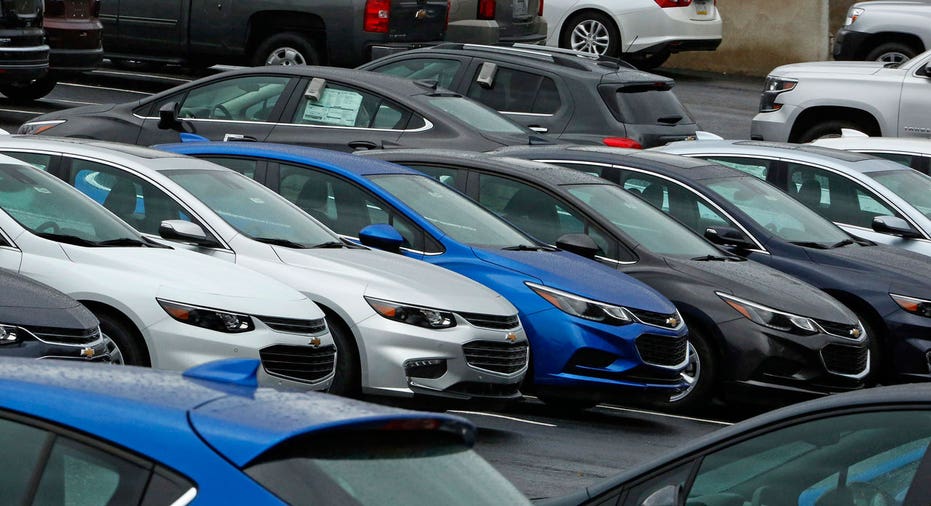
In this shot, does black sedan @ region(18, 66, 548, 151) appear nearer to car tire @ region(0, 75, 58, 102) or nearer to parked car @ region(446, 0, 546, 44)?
car tire @ region(0, 75, 58, 102)

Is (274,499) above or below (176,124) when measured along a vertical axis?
above

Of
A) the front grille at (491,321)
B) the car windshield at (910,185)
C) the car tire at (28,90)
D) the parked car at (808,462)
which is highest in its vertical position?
the parked car at (808,462)

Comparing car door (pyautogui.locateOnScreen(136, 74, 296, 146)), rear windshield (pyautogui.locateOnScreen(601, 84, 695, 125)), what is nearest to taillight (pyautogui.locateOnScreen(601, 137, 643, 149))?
rear windshield (pyautogui.locateOnScreen(601, 84, 695, 125))

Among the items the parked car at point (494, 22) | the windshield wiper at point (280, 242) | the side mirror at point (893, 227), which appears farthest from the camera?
the parked car at point (494, 22)

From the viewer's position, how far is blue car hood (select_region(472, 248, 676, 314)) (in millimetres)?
9367

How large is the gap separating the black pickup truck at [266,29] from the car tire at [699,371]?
351 inches

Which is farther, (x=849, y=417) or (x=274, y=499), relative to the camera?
(x=849, y=417)

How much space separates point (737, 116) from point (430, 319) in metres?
A: 15.0

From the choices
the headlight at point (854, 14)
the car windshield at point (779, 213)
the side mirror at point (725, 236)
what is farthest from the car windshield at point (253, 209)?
the headlight at point (854, 14)

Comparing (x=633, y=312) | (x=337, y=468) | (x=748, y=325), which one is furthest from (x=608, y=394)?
(x=337, y=468)

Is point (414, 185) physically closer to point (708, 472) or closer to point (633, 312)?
point (633, 312)

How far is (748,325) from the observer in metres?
9.99

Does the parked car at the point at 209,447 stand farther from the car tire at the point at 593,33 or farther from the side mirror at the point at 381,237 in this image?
the car tire at the point at 593,33

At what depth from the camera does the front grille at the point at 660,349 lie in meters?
9.43
